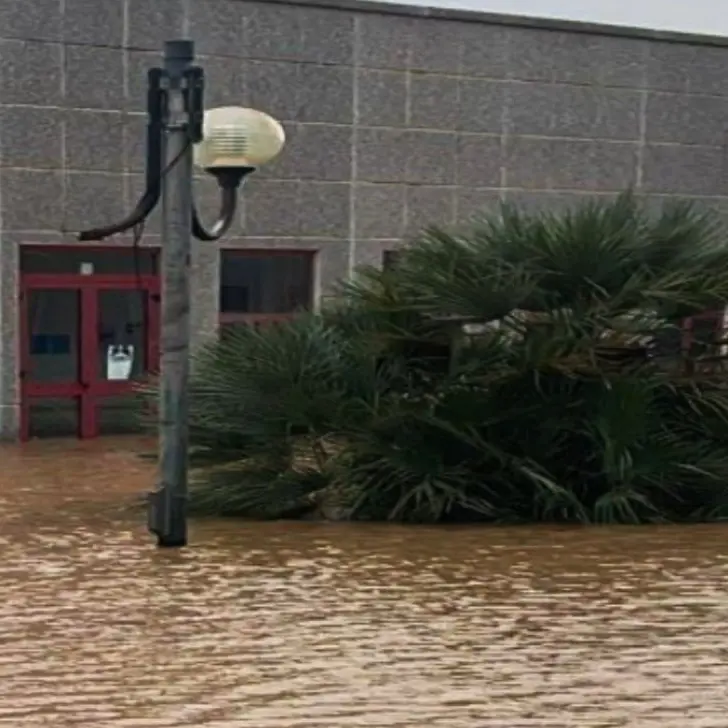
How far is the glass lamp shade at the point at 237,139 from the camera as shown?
351 inches

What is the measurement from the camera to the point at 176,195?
28.7 feet

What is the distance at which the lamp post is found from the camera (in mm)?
8648

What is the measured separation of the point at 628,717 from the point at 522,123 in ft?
50.0

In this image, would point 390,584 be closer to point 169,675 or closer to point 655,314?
point 169,675

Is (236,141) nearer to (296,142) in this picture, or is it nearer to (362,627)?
(362,627)

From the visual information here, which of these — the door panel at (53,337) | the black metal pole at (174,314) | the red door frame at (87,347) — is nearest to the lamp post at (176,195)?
the black metal pole at (174,314)

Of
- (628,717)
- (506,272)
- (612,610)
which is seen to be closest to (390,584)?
(612,610)

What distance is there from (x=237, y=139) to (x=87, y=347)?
977 cm

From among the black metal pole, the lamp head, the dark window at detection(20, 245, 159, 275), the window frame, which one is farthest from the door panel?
the black metal pole

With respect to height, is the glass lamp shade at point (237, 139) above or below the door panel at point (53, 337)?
above

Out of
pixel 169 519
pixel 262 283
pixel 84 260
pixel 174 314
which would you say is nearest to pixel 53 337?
pixel 84 260

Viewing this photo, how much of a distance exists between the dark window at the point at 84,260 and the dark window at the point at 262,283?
1009mm

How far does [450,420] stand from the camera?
10047 millimetres

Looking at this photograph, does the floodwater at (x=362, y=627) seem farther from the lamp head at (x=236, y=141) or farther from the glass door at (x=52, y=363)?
the glass door at (x=52, y=363)
